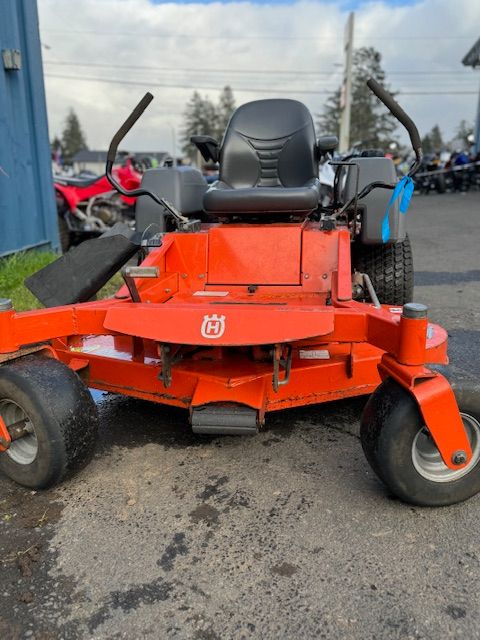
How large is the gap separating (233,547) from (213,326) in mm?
762

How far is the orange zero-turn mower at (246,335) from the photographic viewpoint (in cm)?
201

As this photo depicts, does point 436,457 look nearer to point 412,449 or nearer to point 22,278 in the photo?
point 412,449

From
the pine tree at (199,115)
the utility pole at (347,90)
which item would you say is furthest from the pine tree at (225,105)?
the utility pole at (347,90)

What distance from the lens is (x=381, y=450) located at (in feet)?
6.47

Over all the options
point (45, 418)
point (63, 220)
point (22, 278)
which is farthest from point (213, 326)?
point (63, 220)

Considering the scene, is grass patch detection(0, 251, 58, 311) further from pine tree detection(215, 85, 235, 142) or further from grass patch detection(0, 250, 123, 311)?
pine tree detection(215, 85, 235, 142)

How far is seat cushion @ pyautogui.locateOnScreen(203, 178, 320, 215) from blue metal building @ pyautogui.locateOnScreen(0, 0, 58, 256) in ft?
11.0

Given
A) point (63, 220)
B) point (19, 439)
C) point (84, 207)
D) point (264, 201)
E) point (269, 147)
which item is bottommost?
point (19, 439)

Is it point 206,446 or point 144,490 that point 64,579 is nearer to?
point 144,490

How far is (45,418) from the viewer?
2066mm

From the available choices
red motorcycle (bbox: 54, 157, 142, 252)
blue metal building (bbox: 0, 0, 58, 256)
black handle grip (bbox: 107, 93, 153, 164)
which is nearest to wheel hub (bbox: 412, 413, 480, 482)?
black handle grip (bbox: 107, 93, 153, 164)

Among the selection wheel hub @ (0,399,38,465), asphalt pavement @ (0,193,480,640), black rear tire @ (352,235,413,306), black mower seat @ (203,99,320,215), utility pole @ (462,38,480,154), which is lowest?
asphalt pavement @ (0,193,480,640)

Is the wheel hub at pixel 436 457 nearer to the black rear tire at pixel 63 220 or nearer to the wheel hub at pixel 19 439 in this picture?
the wheel hub at pixel 19 439

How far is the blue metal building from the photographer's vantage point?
5.75 m
